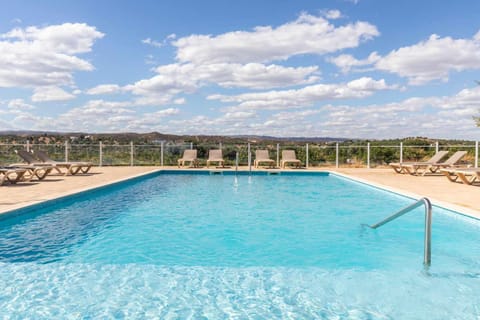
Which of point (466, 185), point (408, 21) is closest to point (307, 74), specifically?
point (408, 21)

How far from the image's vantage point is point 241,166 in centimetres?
1698

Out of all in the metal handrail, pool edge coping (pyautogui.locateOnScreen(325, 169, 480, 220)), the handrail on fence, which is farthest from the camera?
the handrail on fence

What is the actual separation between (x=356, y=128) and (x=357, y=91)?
8.39 feet

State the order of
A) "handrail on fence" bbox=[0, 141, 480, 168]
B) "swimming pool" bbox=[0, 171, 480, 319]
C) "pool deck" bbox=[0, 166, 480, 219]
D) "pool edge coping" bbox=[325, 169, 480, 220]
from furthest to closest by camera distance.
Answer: "handrail on fence" bbox=[0, 141, 480, 168] → "pool deck" bbox=[0, 166, 480, 219] → "pool edge coping" bbox=[325, 169, 480, 220] → "swimming pool" bbox=[0, 171, 480, 319]

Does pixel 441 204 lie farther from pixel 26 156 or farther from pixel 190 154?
pixel 190 154

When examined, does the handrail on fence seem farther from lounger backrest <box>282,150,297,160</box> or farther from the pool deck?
the pool deck

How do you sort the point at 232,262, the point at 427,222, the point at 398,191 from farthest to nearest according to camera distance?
the point at 398,191 → the point at 232,262 → the point at 427,222

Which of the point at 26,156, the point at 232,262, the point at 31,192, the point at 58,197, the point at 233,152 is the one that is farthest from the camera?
the point at 233,152

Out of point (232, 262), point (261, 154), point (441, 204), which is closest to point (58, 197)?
point (232, 262)

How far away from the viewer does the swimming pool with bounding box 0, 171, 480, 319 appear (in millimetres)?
3180

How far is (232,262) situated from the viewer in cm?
439

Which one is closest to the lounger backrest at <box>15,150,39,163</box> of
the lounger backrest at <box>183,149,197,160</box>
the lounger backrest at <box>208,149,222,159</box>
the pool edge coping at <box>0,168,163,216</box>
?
the pool edge coping at <box>0,168,163,216</box>

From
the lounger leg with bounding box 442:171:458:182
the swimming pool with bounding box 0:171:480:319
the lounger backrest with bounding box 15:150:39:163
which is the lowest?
the swimming pool with bounding box 0:171:480:319

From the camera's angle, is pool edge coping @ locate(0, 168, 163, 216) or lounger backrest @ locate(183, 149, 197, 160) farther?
lounger backrest @ locate(183, 149, 197, 160)
